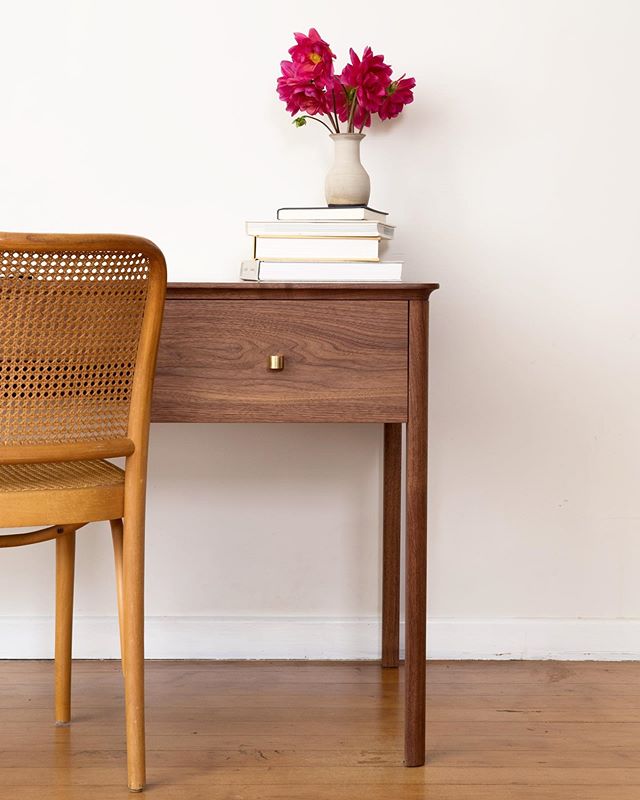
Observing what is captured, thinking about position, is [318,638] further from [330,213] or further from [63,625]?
[330,213]

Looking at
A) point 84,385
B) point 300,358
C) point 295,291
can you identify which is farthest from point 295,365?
point 84,385

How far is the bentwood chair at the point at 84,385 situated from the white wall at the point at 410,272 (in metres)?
0.65

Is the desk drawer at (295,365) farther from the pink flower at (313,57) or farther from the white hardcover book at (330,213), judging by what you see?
the pink flower at (313,57)

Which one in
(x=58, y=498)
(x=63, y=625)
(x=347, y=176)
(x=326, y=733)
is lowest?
(x=326, y=733)

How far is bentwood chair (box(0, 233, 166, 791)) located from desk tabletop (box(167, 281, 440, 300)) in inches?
5.8

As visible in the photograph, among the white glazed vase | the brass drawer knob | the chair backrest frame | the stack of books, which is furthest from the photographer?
the white glazed vase

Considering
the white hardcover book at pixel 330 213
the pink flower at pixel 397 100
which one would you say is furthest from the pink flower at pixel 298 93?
the white hardcover book at pixel 330 213

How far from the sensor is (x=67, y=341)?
1.41 metres

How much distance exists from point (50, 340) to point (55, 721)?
79cm

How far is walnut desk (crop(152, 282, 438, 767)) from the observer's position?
1593 millimetres

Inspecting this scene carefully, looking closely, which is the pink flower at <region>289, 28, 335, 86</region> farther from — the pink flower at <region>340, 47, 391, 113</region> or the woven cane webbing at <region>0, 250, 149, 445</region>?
the woven cane webbing at <region>0, 250, 149, 445</region>

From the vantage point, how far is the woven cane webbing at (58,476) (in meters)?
1.46

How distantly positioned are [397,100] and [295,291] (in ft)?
2.09

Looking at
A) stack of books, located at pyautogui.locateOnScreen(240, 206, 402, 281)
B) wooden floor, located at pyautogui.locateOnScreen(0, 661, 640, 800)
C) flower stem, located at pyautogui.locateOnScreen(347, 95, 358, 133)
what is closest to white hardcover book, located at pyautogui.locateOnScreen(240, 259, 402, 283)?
stack of books, located at pyautogui.locateOnScreen(240, 206, 402, 281)
